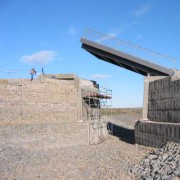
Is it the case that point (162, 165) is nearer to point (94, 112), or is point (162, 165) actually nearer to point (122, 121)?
point (94, 112)

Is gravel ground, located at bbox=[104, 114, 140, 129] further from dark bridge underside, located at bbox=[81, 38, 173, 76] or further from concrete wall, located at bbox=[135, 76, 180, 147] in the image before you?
concrete wall, located at bbox=[135, 76, 180, 147]

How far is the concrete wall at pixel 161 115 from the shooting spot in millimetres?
17078

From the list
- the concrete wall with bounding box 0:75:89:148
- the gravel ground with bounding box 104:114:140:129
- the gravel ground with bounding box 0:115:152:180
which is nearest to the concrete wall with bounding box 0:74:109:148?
the concrete wall with bounding box 0:75:89:148

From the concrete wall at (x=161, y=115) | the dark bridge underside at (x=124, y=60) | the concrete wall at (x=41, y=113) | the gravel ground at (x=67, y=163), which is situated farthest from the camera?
the dark bridge underside at (x=124, y=60)

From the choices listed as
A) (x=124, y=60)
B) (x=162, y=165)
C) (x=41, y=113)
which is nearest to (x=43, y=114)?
(x=41, y=113)

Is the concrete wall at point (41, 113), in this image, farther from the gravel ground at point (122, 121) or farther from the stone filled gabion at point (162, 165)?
the gravel ground at point (122, 121)

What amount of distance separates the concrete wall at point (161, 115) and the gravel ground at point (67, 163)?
1.10 meters

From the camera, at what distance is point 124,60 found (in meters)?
23.0

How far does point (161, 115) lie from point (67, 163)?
21.8 ft

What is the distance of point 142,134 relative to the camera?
20.7 m

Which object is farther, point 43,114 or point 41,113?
point 43,114

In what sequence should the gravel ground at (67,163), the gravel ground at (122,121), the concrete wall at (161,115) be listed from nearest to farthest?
the gravel ground at (67,163), the concrete wall at (161,115), the gravel ground at (122,121)

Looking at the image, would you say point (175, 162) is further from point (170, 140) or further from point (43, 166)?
point (43, 166)

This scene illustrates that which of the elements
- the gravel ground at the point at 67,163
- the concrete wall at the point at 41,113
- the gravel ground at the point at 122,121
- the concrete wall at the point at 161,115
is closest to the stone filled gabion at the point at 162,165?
the gravel ground at the point at 67,163
